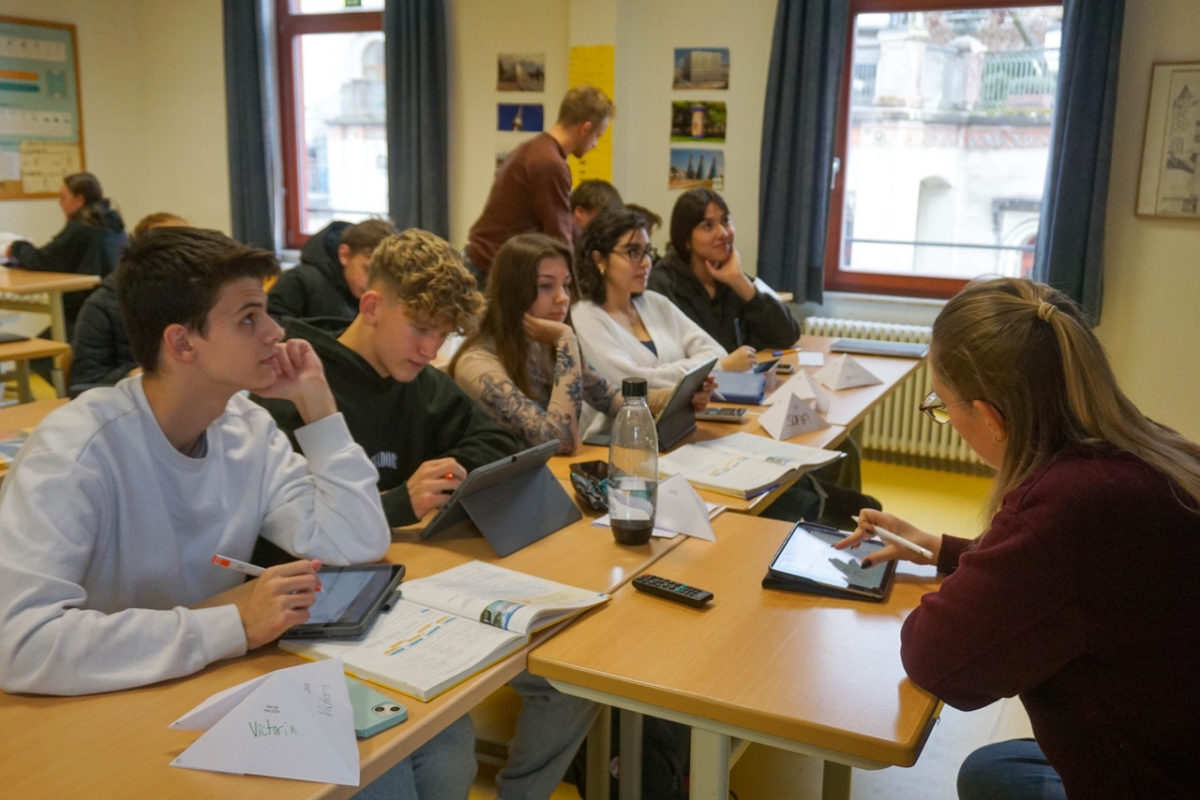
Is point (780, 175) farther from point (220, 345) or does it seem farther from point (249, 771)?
point (249, 771)

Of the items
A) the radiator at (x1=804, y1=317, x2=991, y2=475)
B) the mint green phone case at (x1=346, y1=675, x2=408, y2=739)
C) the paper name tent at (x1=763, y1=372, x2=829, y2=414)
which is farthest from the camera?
the radiator at (x1=804, y1=317, x2=991, y2=475)

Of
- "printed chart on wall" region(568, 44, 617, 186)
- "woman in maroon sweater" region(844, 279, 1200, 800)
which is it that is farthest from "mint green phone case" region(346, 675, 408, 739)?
"printed chart on wall" region(568, 44, 617, 186)

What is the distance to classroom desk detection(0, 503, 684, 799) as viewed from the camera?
1044 mm

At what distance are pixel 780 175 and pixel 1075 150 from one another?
4.37 ft

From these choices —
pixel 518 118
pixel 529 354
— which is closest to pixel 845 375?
pixel 529 354

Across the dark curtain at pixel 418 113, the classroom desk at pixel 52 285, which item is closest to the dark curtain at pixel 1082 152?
the dark curtain at pixel 418 113

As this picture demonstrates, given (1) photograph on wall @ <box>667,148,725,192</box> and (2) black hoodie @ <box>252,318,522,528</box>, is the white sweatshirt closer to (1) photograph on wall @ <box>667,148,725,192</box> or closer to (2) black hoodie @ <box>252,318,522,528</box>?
(2) black hoodie @ <box>252,318,522,528</box>

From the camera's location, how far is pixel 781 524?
6.50ft

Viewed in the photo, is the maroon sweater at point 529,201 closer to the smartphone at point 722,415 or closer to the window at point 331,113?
the smartphone at point 722,415

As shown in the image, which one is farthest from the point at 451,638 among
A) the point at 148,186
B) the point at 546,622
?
the point at 148,186

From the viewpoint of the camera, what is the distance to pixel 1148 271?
4.57 m

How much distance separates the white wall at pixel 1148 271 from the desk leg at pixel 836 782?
3.19 metres

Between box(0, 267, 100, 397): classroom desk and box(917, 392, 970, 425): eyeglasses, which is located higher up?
box(917, 392, 970, 425): eyeglasses

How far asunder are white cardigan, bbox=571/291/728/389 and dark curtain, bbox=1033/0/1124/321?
198 cm
